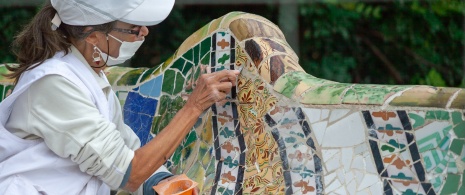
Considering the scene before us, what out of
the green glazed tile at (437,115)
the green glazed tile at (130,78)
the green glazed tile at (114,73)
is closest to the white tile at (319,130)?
the green glazed tile at (437,115)

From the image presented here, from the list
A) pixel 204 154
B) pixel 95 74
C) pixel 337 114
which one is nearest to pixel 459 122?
pixel 337 114

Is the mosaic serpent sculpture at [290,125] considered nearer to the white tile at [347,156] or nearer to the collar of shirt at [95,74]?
the white tile at [347,156]

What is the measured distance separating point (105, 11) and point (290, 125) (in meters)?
0.60

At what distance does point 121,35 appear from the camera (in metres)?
2.96

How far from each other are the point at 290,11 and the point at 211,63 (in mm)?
2482

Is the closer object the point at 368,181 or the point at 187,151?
the point at 368,181

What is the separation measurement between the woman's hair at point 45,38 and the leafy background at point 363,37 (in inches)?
112

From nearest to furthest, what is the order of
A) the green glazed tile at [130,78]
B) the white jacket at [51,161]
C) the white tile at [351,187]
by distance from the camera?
the white tile at [351,187], the white jacket at [51,161], the green glazed tile at [130,78]

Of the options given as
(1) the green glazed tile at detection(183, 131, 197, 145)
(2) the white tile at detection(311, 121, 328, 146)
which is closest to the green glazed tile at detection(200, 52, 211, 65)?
(1) the green glazed tile at detection(183, 131, 197, 145)

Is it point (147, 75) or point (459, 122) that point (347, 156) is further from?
point (147, 75)

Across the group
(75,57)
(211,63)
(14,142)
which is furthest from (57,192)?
(211,63)

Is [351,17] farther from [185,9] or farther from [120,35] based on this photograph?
[120,35]

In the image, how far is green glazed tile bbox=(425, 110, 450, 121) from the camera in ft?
8.22

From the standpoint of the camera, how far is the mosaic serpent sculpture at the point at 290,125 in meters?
2.55
